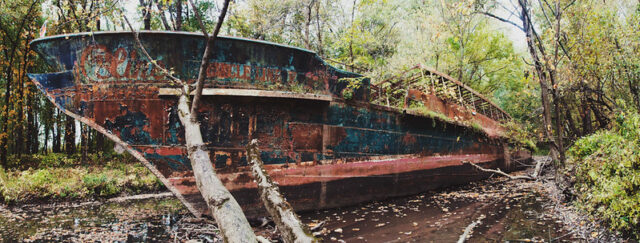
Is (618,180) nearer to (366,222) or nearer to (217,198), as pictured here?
(366,222)

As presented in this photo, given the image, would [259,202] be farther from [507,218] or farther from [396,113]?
[507,218]

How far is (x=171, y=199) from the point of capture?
9508 millimetres

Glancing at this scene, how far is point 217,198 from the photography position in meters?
2.87

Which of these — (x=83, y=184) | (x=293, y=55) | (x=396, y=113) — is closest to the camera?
(x=293, y=55)

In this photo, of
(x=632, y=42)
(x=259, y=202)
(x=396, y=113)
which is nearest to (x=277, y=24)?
(x=396, y=113)

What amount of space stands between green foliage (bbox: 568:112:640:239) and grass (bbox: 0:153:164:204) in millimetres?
11309

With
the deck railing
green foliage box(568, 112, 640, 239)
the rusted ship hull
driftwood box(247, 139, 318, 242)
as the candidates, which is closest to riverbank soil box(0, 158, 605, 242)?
green foliage box(568, 112, 640, 239)

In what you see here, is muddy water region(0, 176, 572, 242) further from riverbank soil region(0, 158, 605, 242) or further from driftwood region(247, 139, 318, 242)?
driftwood region(247, 139, 318, 242)

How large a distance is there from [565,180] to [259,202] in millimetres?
6149

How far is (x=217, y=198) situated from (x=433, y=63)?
16.3m

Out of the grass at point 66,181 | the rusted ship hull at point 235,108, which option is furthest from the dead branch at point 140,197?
the rusted ship hull at point 235,108

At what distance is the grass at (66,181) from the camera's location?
337 inches

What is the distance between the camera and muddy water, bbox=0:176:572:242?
477 cm

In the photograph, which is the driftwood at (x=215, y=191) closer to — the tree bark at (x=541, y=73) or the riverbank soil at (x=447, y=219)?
the riverbank soil at (x=447, y=219)
